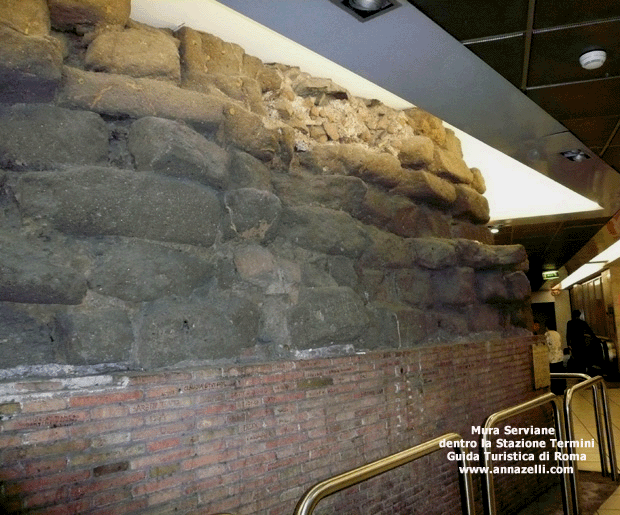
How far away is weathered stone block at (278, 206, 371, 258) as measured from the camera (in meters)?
2.93

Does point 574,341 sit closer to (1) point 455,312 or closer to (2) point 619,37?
(1) point 455,312

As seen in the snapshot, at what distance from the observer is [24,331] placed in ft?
6.45

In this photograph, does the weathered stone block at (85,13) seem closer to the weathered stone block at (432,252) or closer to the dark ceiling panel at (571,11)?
the dark ceiling panel at (571,11)

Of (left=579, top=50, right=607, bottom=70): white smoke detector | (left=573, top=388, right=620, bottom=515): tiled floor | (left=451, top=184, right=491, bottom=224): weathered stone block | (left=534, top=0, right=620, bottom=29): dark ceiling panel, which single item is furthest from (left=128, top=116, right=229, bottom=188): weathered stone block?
(left=573, top=388, right=620, bottom=515): tiled floor

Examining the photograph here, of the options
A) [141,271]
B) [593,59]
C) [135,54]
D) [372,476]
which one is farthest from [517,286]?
[135,54]

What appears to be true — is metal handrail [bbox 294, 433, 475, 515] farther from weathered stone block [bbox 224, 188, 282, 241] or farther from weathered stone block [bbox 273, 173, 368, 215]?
weathered stone block [bbox 273, 173, 368, 215]

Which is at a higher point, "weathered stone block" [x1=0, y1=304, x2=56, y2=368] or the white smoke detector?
the white smoke detector

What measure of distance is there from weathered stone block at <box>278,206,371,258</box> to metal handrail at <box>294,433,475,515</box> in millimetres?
1125

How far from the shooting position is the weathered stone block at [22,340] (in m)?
1.91

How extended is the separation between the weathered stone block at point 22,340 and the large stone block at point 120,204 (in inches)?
14.3

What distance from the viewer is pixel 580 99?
11.0 feet

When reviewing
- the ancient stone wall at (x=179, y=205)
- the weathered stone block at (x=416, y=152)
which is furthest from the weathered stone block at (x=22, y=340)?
the weathered stone block at (x=416, y=152)

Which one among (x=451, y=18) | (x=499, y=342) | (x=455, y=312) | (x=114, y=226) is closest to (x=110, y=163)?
(x=114, y=226)

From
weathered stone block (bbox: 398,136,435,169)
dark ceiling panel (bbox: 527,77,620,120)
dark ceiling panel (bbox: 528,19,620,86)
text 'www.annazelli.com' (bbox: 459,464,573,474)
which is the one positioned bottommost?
text 'www.annazelli.com' (bbox: 459,464,573,474)
